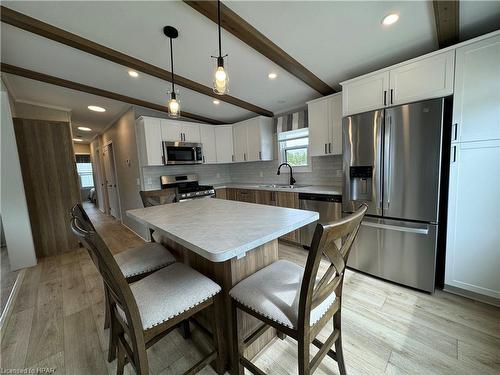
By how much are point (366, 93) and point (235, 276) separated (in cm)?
231

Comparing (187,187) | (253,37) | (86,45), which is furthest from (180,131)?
(253,37)

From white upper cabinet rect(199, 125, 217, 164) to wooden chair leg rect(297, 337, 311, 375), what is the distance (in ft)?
12.3

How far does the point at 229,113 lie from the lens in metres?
4.14

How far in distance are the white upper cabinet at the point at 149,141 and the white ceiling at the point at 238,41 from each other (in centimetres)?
64

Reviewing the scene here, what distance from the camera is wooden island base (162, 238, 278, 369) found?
1.21 m

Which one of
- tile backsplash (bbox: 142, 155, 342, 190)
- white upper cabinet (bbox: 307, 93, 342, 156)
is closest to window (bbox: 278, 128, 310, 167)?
tile backsplash (bbox: 142, 155, 342, 190)

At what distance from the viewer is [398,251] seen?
2062 millimetres

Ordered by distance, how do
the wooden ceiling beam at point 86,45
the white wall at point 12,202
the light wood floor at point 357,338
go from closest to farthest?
the light wood floor at point 357,338, the wooden ceiling beam at point 86,45, the white wall at point 12,202

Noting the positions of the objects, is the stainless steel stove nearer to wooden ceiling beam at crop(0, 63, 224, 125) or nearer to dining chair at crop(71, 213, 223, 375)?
wooden ceiling beam at crop(0, 63, 224, 125)

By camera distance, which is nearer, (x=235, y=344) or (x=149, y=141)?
(x=235, y=344)

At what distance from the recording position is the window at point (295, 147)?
12.1ft

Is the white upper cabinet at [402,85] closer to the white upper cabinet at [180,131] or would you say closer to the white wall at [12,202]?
the white upper cabinet at [180,131]

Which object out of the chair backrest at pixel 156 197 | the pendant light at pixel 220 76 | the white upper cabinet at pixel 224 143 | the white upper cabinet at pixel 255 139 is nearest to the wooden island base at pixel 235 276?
the chair backrest at pixel 156 197

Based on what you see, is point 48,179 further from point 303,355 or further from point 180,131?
point 303,355
